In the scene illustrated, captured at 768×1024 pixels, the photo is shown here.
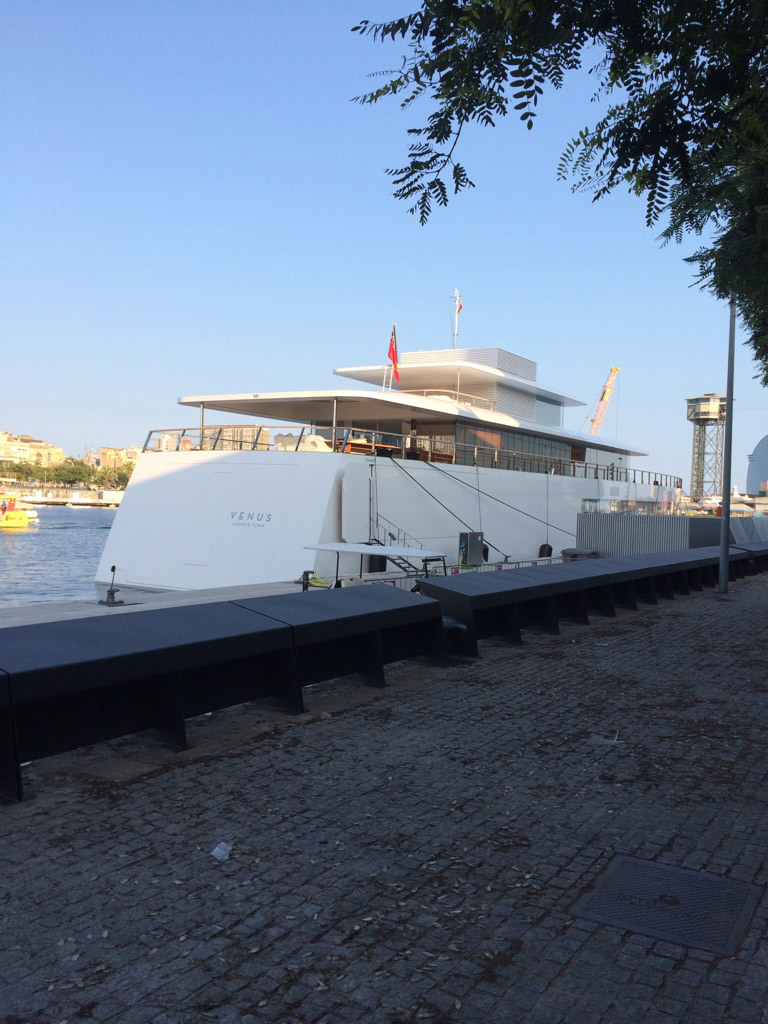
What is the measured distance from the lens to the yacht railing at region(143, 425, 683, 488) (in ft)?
67.9

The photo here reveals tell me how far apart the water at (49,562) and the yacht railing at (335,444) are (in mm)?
8076

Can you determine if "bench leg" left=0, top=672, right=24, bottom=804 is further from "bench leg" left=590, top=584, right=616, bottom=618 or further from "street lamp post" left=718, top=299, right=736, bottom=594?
"street lamp post" left=718, top=299, right=736, bottom=594

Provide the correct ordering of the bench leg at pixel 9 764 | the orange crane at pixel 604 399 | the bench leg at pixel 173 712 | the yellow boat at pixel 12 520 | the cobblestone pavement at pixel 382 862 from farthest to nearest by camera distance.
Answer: the yellow boat at pixel 12 520, the orange crane at pixel 604 399, the bench leg at pixel 173 712, the bench leg at pixel 9 764, the cobblestone pavement at pixel 382 862

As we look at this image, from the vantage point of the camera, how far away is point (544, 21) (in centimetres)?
486

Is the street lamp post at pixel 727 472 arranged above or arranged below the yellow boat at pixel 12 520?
above

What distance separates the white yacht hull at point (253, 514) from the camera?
19.8 metres

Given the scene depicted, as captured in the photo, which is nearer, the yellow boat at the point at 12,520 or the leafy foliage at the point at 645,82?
the leafy foliage at the point at 645,82

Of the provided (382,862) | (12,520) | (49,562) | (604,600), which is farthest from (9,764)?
(12,520)

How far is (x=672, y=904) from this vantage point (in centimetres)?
382

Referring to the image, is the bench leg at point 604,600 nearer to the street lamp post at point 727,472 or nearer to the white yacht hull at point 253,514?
the street lamp post at point 727,472

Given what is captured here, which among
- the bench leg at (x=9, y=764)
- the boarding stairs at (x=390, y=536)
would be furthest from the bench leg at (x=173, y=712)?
the boarding stairs at (x=390, y=536)

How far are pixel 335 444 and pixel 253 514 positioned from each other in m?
2.60

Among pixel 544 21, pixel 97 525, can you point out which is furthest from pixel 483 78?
pixel 97 525

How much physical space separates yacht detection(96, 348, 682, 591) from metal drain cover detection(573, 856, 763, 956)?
1138cm
